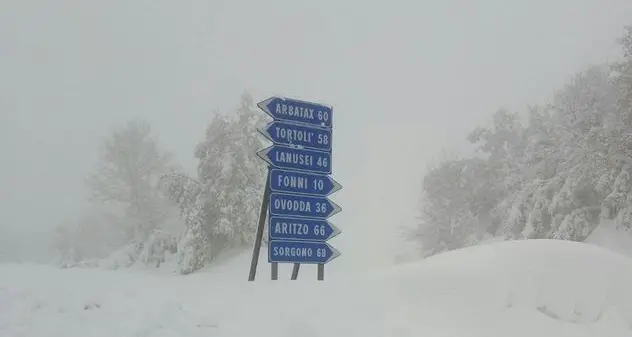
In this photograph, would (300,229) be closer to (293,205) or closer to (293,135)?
(293,205)

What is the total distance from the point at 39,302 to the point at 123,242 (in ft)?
135

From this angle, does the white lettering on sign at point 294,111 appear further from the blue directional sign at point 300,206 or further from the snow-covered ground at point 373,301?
the snow-covered ground at point 373,301

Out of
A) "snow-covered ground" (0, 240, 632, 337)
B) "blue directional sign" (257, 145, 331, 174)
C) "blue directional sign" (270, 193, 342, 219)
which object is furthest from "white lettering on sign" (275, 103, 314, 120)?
"snow-covered ground" (0, 240, 632, 337)

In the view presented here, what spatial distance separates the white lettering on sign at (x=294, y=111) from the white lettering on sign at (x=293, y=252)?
2585mm

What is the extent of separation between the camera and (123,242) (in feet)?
150

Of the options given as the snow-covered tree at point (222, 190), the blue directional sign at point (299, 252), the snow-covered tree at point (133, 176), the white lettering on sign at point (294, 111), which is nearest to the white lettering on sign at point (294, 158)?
the white lettering on sign at point (294, 111)

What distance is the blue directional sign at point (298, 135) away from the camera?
11.2m

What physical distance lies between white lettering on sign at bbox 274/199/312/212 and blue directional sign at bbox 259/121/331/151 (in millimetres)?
1120

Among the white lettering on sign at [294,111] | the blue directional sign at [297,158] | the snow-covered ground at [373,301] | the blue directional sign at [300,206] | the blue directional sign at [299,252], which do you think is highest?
the white lettering on sign at [294,111]

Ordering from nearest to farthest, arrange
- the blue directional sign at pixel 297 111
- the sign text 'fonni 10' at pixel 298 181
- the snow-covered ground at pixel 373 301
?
the snow-covered ground at pixel 373 301, the blue directional sign at pixel 297 111, the sign text 'fonni 10' at pixel 298 181

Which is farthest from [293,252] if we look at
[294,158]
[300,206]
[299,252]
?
[294,158]

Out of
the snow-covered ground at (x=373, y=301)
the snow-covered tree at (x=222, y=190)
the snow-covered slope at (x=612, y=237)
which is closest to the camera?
the snow-covered ground at (x=373, y=301)

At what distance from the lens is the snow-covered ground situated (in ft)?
21.1

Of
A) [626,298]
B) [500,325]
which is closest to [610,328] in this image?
[626,298]
